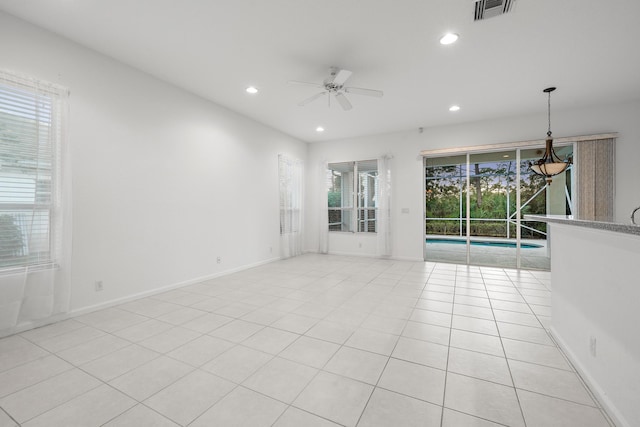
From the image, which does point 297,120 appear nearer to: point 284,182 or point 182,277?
point 284,182

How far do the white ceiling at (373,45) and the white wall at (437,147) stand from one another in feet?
1.36

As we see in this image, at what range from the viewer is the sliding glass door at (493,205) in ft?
18.1

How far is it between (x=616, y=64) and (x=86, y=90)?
6.24 m

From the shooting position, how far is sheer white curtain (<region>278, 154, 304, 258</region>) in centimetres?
621

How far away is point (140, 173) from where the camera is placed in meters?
3.51

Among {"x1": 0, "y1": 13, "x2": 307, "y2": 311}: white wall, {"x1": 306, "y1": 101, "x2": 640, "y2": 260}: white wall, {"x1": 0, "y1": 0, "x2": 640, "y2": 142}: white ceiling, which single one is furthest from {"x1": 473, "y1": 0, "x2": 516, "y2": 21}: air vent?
{"x1": 0, "y1": 13, "x2": 307, "y2": 311}: white wall

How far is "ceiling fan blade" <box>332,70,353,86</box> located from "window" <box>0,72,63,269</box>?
2.91 m

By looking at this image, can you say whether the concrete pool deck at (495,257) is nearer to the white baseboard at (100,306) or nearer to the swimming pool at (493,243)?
the swimming pool at (493,243)

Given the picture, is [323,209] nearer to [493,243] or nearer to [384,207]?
[384,207]

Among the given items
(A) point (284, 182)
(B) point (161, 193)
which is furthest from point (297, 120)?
(B) point (161, 193)

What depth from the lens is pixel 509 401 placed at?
1627 millimetres

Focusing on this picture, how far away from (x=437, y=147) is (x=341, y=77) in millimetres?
3494

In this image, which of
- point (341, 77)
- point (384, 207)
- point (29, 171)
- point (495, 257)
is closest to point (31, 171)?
point (29, 171)

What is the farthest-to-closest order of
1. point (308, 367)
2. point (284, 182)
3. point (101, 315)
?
1. point (284, 182)
2. point (101, 315)
3. point (308, 367)
